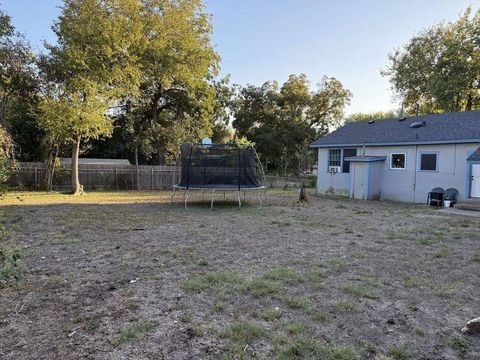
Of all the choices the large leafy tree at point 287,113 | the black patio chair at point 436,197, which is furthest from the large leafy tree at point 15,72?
the large leafy tree at point 287,113

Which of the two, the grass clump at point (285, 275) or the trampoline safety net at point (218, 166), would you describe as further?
the trampoline safety net at point (218, 166)

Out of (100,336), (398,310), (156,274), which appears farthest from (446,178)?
(100,336)

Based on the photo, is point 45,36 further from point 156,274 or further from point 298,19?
point 156,274

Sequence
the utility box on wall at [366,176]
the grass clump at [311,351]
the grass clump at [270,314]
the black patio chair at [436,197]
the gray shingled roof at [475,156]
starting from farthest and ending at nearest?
1. the utility box on wall at [366,176]
2. the black patio chair at [436,197]
3. the gray shingled roof at [475,156]
4. the grass clump at [270,314]
5. the grass clump at [311,351]

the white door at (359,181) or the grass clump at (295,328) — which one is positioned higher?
the white door at (359,181)

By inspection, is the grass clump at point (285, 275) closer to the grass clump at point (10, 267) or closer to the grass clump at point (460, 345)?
the grass clump at point (460, 345)

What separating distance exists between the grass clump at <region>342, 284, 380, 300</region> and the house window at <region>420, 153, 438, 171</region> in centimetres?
1127

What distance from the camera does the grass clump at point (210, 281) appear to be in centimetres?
360

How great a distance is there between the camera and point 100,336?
255cm

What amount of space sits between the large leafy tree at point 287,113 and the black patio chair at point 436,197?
16.7 meters

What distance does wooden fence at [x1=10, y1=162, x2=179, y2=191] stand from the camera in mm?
16453

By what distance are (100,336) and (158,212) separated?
274 inches

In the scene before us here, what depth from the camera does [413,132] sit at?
1412cm

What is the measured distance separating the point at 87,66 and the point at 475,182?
1573cm
